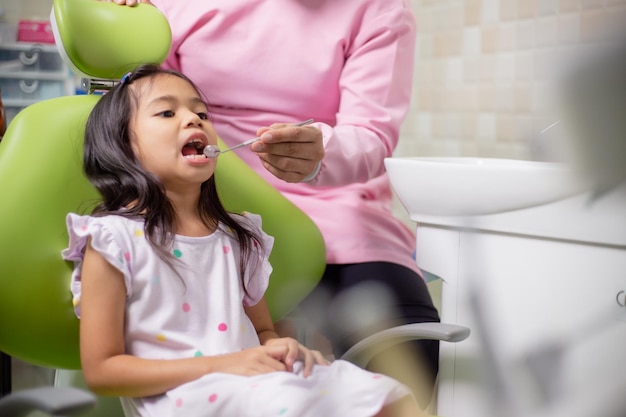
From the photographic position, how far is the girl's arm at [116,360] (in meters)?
0.76

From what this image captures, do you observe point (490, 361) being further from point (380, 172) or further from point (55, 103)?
point (380, 172)

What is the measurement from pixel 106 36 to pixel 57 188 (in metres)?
0.21

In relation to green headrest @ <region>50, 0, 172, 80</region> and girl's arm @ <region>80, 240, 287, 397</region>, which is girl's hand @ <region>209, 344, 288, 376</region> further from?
green headrest @ <region>50, 0, 172, 80</region>

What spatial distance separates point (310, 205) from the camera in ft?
3.86

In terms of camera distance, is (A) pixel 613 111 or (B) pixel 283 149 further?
(B) pixel 283 149

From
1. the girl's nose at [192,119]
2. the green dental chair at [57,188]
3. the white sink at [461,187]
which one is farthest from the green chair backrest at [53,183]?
the white sink at [461,187]

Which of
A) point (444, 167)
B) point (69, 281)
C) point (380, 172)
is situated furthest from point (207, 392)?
point (380, 172)

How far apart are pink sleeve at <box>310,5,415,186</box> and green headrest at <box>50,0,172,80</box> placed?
313 millimetres

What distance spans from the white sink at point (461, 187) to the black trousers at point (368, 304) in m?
0.17

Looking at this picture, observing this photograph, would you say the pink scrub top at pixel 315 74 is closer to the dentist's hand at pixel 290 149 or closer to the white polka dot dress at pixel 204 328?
the dentist's hand at pixel 290 149

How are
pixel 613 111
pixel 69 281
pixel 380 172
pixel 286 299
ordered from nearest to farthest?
pixel 613 111 → pixel 69 281 → pixel 286 299 → pixel 380 172

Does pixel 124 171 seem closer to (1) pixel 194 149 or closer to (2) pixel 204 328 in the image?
(1) pixel 194 149

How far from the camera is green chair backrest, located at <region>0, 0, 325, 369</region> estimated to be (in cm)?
83

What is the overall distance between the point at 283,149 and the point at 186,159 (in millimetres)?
127
